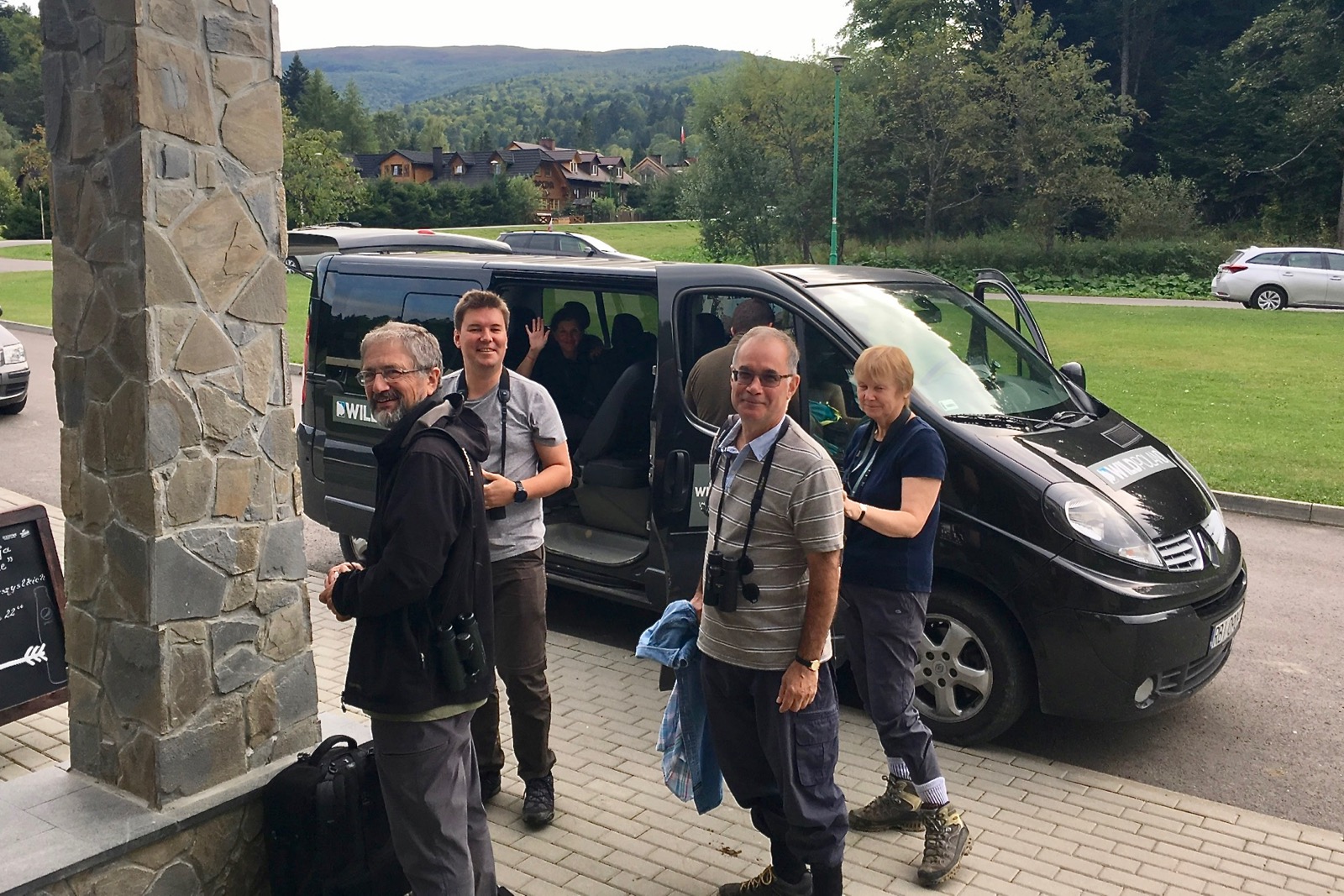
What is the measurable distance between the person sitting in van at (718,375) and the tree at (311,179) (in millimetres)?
47538

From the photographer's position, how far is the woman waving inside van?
4062 mm

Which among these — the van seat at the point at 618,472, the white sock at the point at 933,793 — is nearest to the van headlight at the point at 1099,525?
the white sock at the point at 933,793

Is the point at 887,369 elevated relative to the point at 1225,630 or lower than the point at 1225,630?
elevated

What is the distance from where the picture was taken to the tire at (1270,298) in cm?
2764

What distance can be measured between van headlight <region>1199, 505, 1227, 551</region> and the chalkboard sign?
497 cm

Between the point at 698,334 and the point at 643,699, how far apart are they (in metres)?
1.86

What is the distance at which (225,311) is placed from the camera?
11.7 feet

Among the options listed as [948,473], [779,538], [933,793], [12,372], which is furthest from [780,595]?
[12,372]

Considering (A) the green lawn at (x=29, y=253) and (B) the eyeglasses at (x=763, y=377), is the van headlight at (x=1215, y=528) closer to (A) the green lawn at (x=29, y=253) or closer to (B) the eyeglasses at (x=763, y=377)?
(B) the eyeglasses at (x=763, y=377)

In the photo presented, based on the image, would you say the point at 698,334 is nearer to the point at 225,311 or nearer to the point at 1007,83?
the point at 225,311

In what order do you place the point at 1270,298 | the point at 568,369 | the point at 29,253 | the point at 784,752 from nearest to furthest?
the point at 784,752 < the point at 568,369 < the point at 1270,298 < the point at 29,253

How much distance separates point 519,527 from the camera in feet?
14.4

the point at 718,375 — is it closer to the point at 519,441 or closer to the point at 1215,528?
the point at 519,441

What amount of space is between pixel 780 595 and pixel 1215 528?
9.62ft
